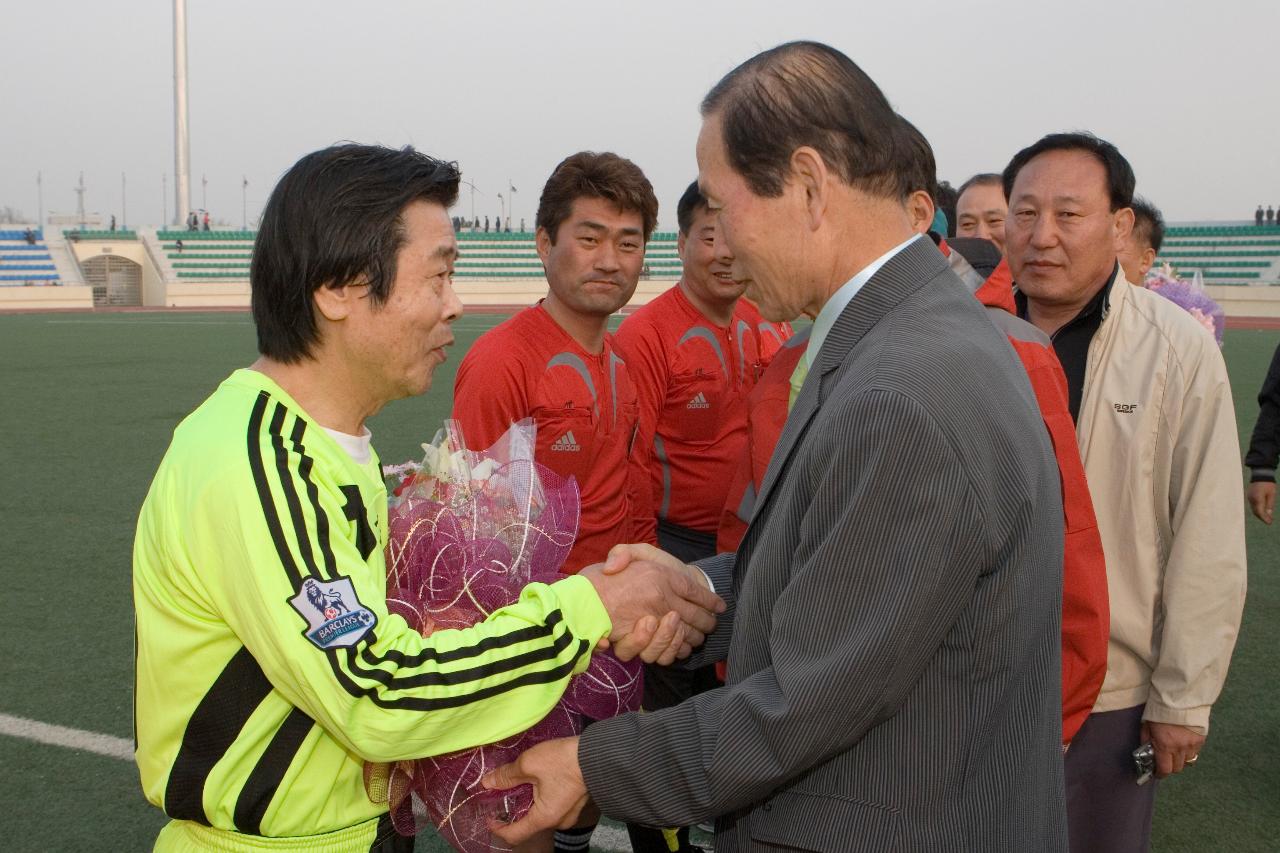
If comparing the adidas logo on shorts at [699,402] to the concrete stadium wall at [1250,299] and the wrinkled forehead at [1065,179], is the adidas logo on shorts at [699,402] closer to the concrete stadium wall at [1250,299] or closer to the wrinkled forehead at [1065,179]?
the wrinkled forehead at [1065,179]

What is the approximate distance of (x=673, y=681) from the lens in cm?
365

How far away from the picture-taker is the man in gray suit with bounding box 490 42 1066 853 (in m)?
1.43

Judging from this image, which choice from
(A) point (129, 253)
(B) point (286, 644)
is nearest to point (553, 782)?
(B) point (286, 644)

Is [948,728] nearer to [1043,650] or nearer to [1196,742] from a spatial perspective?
[1043,650]

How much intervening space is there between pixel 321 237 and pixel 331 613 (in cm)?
62

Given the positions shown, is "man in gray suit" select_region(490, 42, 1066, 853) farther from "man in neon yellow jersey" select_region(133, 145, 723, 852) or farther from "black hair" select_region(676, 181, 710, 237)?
"black hair" select_region(676, 181, 710, 237)

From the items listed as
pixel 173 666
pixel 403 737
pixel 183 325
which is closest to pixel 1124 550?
pixel 403 737

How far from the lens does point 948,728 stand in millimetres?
1523

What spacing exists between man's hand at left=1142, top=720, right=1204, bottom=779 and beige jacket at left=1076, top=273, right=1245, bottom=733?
32 millimetres

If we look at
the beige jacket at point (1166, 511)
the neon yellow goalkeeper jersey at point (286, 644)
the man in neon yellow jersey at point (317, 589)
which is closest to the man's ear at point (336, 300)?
the man in neon yellow jersey at point (317, 589)

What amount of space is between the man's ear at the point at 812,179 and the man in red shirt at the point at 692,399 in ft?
7.37

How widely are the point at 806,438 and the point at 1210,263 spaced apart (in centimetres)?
4982

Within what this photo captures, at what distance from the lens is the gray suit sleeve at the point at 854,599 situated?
1415 millimetres

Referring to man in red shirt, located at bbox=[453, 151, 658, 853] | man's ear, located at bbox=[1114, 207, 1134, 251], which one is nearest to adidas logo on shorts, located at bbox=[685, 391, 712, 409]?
man in red shirt, located at bbox=[453, 151, 658, 853]
